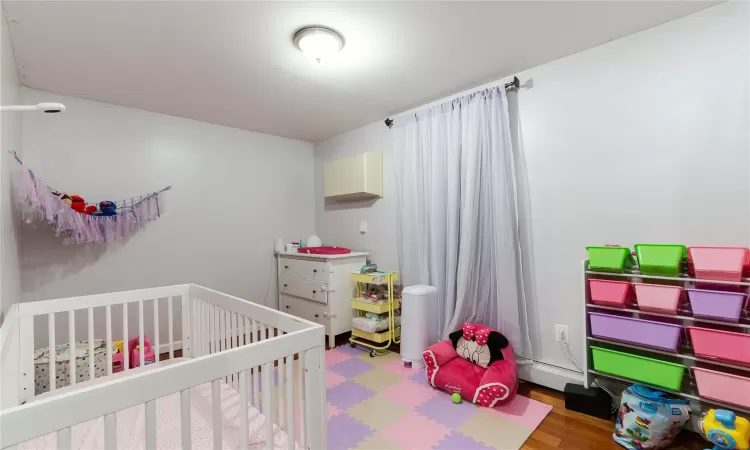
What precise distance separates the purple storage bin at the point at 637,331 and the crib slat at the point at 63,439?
2.21 metres

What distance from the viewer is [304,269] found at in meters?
3.34

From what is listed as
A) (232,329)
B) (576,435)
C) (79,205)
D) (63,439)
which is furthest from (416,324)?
(79,205)

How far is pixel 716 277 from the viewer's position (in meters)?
1.57

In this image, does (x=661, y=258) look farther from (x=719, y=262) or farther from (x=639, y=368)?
(x=639, y=368)

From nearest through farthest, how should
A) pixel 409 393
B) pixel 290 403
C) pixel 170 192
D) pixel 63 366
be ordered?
pixel 290 403 → pixel 63 366 → pixel 409 393 → pixel 170 192

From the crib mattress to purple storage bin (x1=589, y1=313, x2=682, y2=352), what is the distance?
66.7 inches

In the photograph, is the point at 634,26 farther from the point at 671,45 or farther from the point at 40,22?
the point at 40,22

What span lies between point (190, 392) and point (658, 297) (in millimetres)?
2212

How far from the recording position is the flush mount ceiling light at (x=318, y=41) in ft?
5.97

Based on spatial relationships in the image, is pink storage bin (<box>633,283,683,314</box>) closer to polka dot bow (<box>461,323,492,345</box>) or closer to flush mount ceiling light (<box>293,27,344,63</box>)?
polka dot bow (<box>461,323,492,345</box>)

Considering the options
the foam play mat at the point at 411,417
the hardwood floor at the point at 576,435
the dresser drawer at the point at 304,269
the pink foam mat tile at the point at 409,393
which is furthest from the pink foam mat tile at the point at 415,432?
the dresser drawer at the point at 304,269

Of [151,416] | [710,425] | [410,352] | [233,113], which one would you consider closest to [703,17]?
[710,425]

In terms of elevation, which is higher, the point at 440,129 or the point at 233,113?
the point at 233,113

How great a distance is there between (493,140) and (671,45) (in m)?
1.04
